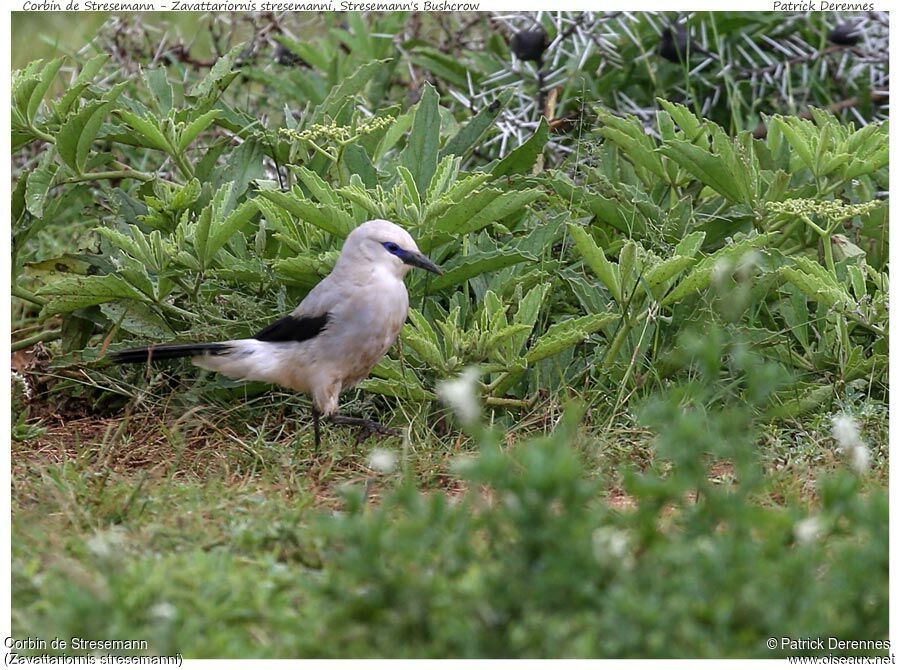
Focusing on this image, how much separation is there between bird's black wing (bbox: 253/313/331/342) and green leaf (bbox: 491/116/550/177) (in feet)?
3.52

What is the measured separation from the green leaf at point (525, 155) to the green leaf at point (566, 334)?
33.9 inches

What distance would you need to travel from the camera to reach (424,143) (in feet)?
15.9

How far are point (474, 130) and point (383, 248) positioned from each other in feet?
3.25

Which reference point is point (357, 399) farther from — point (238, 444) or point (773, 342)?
point (773, 342)

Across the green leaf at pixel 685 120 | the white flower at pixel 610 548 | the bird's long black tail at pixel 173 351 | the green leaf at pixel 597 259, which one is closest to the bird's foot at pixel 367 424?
the bird's long black tail at pixel 173 351

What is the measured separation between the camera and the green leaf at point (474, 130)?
16.4 feet

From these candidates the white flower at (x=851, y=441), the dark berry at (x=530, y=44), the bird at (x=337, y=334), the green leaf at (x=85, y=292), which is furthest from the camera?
the dark berry at (x=530, y=44)

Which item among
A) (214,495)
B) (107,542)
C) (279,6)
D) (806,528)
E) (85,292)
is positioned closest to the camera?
(806,528)

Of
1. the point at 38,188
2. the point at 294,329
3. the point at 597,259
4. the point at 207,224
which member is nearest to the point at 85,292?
the point at 38,188

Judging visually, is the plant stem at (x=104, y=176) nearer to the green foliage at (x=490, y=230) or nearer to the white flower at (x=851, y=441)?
the green foliage at (x=490, y=230)

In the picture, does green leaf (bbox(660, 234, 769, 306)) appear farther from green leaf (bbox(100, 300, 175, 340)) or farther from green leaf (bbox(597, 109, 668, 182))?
green leaf (bbox(100, 300, 175, 340))

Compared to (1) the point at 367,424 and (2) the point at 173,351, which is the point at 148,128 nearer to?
(2) the point at 173,351

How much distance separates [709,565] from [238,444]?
2355mm

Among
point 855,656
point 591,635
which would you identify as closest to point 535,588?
point 591,635
